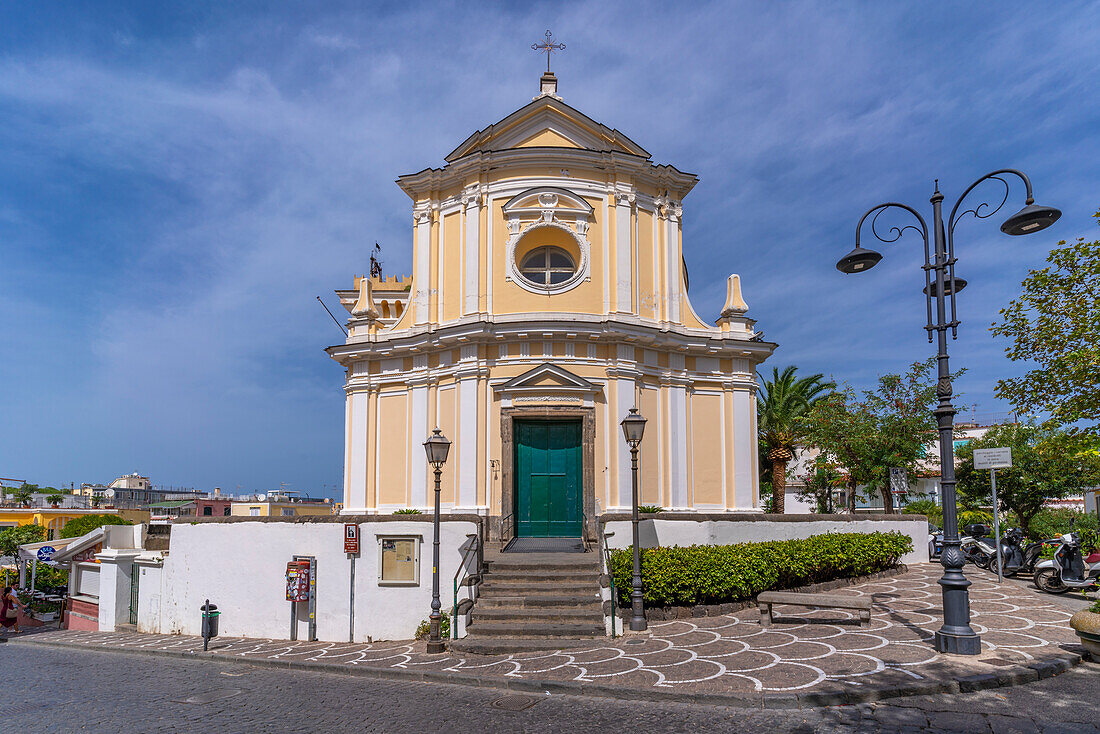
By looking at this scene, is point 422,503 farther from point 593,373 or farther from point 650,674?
point 650,674

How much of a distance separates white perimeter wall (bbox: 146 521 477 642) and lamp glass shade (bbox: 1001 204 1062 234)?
374 inches

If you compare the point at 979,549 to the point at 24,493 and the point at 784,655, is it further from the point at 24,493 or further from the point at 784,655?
the point at 24,493

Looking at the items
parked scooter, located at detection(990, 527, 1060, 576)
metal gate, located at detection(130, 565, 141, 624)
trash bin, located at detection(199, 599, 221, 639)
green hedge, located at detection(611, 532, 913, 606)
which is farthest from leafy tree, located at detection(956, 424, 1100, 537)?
metal gate, located at detection(130, 565, 141, 624)

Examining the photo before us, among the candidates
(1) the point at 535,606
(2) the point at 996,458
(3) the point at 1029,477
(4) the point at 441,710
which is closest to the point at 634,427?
(1) the point at 535,606

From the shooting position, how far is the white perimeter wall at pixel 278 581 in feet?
42.2

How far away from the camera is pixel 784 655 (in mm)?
9555

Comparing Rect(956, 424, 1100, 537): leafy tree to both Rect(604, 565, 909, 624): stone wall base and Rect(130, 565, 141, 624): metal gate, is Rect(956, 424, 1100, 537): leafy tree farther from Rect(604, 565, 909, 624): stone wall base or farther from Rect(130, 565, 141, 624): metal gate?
Rect(130, 565, 141, 624): metal gate

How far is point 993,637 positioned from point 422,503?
40.4 feet

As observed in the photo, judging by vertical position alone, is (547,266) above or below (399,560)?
above

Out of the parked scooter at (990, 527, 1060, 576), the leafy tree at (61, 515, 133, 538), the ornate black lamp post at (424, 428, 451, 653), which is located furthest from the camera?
the leafy tree at (61, 515, 133, 538)

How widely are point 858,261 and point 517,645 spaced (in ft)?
24.3

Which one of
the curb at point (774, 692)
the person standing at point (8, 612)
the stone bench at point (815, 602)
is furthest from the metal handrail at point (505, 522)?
the person standing at point (8, 612)

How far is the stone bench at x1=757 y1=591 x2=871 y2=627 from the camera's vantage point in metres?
10.9

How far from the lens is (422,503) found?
18.1 m
